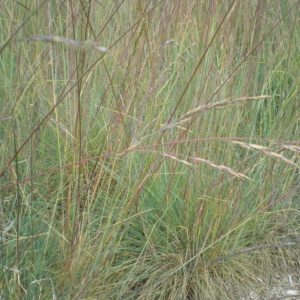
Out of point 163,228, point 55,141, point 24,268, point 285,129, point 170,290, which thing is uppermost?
point 285,129

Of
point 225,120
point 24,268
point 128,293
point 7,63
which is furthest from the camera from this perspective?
point 7,63

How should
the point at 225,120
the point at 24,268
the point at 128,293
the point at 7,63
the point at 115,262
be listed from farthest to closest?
the point at 7,63, the point at 225,120, the point at 115,262, the point at 128,293, the point at 24,268

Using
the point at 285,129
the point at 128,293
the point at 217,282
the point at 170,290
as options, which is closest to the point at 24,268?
the point at 128,293

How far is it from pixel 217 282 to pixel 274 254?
0.33 meters

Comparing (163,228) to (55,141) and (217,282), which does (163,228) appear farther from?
(55,141)

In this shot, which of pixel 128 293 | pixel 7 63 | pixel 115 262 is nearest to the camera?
pixel 128 293

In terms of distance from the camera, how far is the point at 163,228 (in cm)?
167

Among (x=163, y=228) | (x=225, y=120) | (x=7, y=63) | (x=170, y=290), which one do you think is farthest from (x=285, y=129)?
(x=7, y=63)

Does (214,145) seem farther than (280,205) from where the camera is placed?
No

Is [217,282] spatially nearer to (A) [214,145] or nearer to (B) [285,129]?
(A) [214,145]

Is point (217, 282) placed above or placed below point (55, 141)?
below

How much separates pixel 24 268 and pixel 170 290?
0.58 m

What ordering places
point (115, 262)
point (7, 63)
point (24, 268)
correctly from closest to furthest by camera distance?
1. point (24, 268)
2. point (115, 262)
3. point (7, 63)

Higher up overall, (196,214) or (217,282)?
(196,214)
